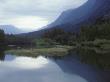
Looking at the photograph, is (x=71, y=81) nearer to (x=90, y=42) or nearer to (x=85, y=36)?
(x=90, y=42)

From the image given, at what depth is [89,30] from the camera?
148 meters

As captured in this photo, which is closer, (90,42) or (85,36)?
(90,42)

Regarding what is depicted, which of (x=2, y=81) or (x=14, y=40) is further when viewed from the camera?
(x=14, y=40)

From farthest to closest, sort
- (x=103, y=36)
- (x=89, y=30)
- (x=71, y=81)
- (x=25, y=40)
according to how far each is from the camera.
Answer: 1. (x=25, y=40)
2. (x=89, y=30)
3. (x=103, y=36)
4. (x=71, y=81)

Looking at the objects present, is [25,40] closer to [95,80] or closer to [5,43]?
[5,43]

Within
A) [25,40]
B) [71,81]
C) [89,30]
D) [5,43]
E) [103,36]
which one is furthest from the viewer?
[25,40]

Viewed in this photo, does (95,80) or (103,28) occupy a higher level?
(103,28)

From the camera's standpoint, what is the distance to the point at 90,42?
140250 millimetres

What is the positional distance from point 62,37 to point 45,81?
15543cm

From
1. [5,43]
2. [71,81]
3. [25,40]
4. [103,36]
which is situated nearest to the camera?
[71,81]

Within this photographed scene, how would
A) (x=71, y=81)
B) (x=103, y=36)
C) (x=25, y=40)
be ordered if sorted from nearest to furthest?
(x=71, y=81) → (x=103, y=36) → (x=25, y=40)

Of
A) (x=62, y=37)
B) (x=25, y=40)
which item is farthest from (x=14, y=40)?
(x=62, y=37)

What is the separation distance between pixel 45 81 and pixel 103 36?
97733 millimetres

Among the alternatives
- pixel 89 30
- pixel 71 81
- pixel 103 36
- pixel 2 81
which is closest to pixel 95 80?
pixel 71 81
